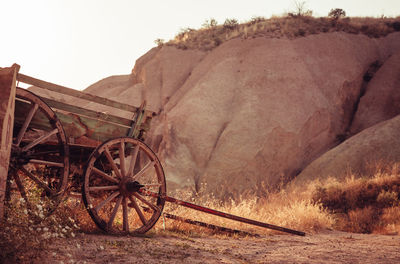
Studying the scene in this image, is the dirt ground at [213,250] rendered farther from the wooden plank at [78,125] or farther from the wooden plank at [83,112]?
the wooden plank at [83,112]

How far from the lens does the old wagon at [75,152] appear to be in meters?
4.78

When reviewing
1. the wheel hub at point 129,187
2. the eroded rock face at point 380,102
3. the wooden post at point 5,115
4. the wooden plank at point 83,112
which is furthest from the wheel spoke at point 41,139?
the eroded rock face at point 380,102

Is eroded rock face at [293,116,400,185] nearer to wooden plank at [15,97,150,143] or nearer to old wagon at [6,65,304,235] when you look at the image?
old wagon at [6,65,304,235]

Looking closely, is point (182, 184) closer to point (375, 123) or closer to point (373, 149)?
point (373, 149)

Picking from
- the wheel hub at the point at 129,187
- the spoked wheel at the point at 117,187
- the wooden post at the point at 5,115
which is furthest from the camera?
the wheel hub at the point at 129,187

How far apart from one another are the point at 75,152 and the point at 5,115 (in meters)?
1.70

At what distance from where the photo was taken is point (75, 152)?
5.65 m

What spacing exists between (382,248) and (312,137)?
10.6m

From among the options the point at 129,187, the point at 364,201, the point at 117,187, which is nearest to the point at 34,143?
the point at 117,187

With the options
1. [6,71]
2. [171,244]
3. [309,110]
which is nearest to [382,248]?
[171,244]

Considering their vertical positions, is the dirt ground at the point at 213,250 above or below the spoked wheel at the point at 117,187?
below

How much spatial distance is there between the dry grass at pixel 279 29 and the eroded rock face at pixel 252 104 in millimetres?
665

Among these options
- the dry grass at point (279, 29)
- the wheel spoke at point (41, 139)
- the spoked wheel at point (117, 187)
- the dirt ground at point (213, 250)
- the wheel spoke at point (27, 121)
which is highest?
the dry grass at point (279, 29)

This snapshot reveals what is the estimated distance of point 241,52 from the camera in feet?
62.2
